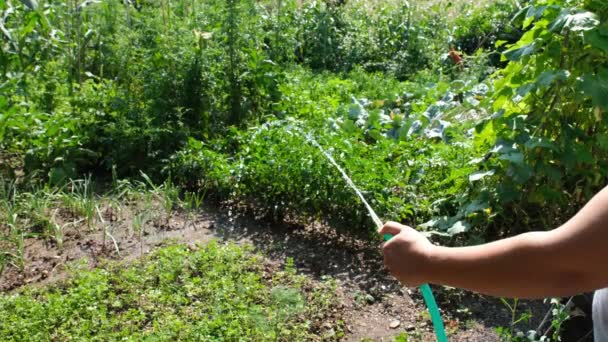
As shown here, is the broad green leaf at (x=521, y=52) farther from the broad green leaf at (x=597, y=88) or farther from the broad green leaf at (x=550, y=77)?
the broad green leaf at (x=597, y=88)

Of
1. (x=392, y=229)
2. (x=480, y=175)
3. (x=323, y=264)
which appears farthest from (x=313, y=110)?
(x=392, y=229)

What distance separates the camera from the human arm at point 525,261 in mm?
1469

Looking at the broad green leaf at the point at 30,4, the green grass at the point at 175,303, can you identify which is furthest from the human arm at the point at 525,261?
the broad green leaf at the point at 30,4

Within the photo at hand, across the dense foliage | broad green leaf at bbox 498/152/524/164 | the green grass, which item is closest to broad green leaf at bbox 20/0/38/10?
the dense foliage

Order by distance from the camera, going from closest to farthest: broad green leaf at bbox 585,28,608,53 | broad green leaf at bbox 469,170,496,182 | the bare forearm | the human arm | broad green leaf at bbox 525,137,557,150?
the human arm < the bare forearm < broad green leaf at bbox 585,28,608,53 < broad green leaf at bbox 525,137,557,150 < broad green leaf at bbox 469,170,496,182

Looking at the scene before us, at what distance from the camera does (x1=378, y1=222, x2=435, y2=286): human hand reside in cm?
186

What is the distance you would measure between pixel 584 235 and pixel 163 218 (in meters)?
3.46

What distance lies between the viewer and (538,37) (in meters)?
3.66

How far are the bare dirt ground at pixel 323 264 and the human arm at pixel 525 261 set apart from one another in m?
1.72

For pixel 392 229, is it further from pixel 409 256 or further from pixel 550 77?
pixel 550 77

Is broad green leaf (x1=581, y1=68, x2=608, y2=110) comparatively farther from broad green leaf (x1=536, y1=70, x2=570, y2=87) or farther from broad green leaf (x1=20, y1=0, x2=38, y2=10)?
broad green leaf (x1=20, y1=0, x2=38, y2=10)

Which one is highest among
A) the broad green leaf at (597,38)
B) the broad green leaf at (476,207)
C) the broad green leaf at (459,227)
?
the broad green leaf at (597,38)

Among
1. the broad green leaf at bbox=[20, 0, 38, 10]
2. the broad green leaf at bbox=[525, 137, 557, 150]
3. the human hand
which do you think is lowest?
the broad green leaf at bbox=[525, 137, 557, 150]

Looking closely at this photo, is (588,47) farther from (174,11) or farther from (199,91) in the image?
(174,11)
